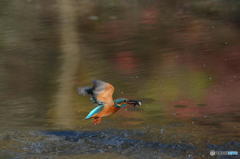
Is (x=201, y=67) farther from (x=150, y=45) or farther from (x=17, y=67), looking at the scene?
(x=17, y=67)

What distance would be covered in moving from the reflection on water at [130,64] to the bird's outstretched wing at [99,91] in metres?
0.87

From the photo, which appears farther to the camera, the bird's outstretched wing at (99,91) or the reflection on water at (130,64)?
the reflection on water at (130,64)

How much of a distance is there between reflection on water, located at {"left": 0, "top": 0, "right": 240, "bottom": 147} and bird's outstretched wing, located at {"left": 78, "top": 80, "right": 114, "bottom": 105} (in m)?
0.87

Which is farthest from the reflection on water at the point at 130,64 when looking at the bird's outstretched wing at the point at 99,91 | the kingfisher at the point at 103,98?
the bird's outstretched wing at the point at 99,91

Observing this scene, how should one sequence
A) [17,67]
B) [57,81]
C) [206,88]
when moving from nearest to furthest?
[206,88], [57,81], [17,67]

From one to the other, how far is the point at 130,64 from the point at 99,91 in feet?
10.8

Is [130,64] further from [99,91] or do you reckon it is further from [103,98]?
[99,91]

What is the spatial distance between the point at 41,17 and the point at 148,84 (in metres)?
5.44

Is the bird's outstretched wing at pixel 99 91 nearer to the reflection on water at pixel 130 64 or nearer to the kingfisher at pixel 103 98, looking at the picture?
the kingfisher at pixel 103 98

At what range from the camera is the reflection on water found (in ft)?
16.4

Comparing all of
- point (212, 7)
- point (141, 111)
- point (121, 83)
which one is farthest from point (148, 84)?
point (212, 7)

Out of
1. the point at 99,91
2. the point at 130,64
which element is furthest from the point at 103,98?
the point at 130,64

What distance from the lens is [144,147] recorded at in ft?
14.0

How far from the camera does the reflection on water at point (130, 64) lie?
5.00 m
